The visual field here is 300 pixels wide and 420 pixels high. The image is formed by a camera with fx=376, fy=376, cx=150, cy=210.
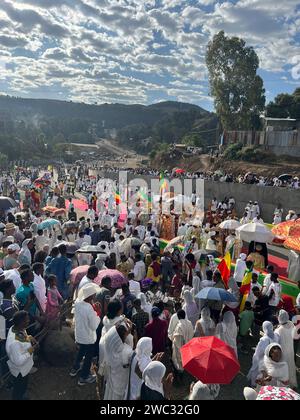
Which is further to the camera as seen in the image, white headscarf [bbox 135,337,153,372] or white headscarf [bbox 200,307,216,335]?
white headscarf [bbox 200,307,216,335]

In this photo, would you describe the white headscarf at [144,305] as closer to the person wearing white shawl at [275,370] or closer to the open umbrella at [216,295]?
the open umbrella at [216,295]

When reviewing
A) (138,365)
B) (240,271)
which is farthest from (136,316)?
(240,271)

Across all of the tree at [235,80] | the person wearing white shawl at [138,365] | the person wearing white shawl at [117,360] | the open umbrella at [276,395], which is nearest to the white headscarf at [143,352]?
the person wearing white shawl at [138,365]

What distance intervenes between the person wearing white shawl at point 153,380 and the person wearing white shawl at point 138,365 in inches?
8.2

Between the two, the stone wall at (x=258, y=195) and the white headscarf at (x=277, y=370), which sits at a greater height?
→ the white headscarf at (x=277, y=370)

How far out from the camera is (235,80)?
3228 centimetres

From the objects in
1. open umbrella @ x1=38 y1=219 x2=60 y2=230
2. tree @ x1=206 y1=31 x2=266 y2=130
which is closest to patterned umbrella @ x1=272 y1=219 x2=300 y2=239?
open umbrella @ x1=38 y1=219 x2=60 y2=230

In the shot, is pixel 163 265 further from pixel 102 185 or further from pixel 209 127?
pixel 209 127

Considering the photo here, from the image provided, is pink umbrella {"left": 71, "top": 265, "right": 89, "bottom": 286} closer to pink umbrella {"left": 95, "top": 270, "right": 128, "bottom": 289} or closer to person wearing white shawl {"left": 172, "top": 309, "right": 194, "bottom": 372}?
pink umbrella {"left": 95, "top": 270, "right": 128, "bottom": 289}

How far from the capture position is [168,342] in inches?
212

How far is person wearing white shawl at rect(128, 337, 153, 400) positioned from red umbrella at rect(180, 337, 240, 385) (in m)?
0.38

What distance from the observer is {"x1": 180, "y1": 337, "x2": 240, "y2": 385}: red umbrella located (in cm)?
339

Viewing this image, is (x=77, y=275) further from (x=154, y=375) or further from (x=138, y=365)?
(x=154, y=375)

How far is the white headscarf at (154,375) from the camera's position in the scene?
329cm
